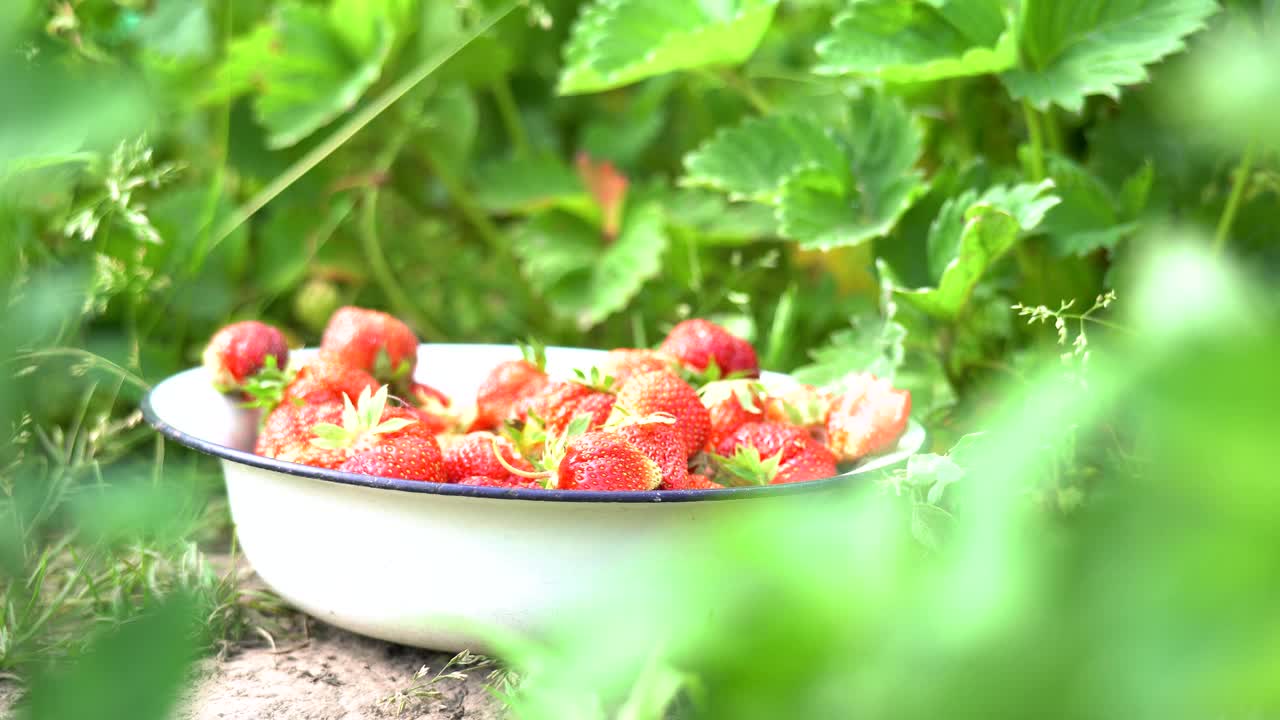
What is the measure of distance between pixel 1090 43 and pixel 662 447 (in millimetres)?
542

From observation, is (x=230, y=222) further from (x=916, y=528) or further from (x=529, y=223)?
(x=916, y=528)

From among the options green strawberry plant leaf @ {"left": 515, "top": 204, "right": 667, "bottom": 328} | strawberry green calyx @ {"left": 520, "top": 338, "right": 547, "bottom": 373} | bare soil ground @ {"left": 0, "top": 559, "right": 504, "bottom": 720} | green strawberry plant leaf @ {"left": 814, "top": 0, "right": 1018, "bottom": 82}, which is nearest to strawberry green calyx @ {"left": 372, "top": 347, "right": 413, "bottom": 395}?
strawberry green calyx @ {"left": 520, "top": 338, "right": 547, "bottom": 373}

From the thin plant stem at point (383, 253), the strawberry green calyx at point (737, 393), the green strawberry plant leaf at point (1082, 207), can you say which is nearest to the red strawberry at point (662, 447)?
the strawberry green calyx at point (737, 393)

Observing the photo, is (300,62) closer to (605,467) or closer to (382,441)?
(382,441)

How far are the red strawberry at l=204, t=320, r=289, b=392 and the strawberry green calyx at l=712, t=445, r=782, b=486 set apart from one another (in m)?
0.39

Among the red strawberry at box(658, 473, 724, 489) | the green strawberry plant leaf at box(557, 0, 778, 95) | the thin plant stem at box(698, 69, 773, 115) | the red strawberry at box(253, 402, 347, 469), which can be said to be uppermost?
the green strawberry plant leaf at box(557, 0, 778, 95)

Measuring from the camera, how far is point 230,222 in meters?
1.42

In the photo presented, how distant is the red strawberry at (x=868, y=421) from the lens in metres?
0.91

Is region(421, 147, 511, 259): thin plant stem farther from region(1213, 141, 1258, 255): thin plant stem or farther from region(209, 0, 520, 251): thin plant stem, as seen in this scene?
region(1213, 141, 1258, 255): thin plant stem

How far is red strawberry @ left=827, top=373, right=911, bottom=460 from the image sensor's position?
905mm

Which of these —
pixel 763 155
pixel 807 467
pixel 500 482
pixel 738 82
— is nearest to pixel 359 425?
pixel 500 482

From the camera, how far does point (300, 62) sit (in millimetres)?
1434

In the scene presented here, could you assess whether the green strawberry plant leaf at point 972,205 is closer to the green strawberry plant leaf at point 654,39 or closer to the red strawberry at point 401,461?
the green strawberry plant leaf at point 654,39

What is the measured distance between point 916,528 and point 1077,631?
45 centimetres
